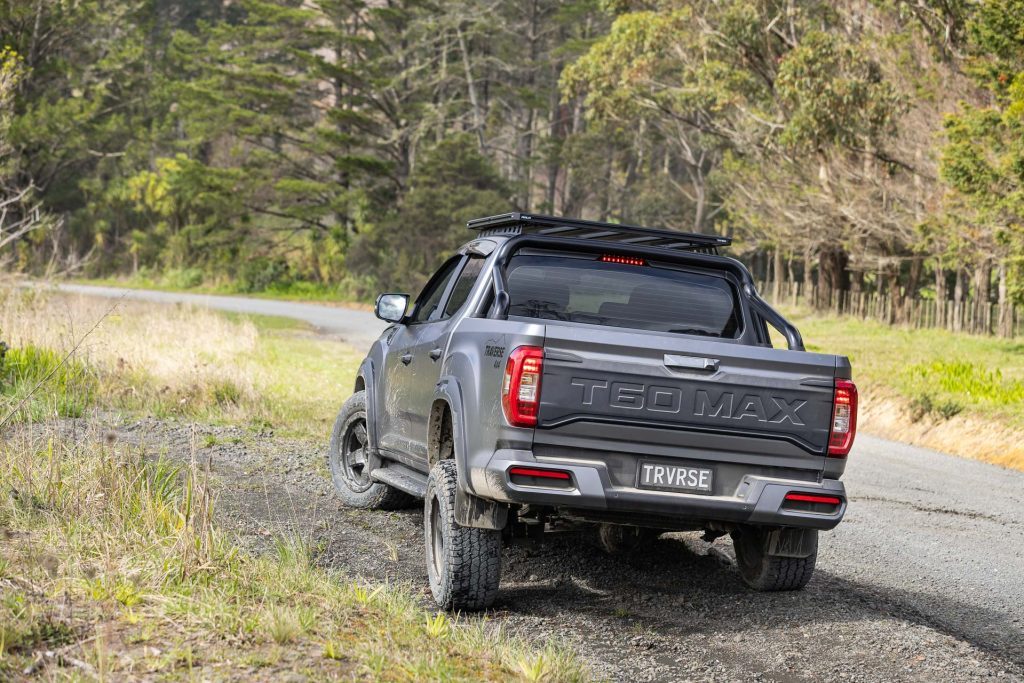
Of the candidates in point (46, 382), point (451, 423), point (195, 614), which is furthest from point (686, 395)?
point (46, 382)

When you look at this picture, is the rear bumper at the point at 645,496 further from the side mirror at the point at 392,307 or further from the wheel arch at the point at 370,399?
the wheel arch at the point at 370,399

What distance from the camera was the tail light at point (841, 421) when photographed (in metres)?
5.83

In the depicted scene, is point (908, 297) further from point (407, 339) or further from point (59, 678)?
point (59, 678)

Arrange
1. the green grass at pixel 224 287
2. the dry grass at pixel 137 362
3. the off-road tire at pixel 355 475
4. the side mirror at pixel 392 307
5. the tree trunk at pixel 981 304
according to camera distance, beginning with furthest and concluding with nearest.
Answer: the green grass at pixel 224 287 < the tree trunk at pixel 981 304 < the dry grass at pixel 137 362 < the off-road tire at pixel 355 475 < the side mirror at pixel 392 307

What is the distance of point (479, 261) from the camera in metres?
7.18

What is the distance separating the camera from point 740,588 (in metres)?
6.80

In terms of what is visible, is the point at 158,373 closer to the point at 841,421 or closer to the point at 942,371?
the point at 841,421

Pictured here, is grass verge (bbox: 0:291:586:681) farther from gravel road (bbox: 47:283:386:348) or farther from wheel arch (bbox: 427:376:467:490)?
gravel road (bbox: 47:283:386:348)

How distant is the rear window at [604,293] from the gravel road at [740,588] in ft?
4.97

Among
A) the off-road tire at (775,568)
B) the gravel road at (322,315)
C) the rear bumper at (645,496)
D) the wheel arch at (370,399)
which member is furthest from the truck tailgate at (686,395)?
the gravel road at (322,315)

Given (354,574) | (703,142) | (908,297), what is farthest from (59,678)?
(703,142)

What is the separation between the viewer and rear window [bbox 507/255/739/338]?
6723 millimetres

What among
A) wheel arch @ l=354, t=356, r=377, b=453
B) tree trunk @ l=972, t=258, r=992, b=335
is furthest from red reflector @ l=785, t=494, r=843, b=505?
tree trunk @ l=972, t=258, r=992, b=335

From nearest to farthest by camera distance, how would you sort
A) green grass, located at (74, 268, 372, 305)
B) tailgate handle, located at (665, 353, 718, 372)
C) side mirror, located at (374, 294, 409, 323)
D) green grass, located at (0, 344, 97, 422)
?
tailgate handle, located at (665, 353, 718, 372), side mirror, located at (374, 294, 409, 323), green grass, located at (0, 344, 97, 422), green grass, located at (74, 268, 372, 305)
